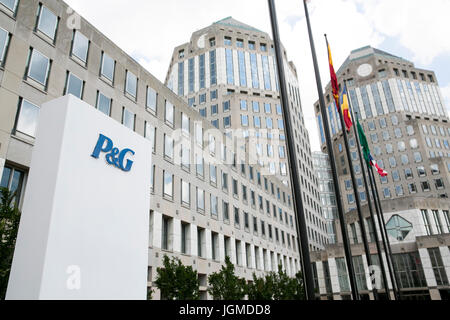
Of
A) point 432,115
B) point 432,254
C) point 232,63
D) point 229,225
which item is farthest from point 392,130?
point 229,225

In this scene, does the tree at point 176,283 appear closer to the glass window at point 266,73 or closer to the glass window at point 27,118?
the glass window at point 27,118

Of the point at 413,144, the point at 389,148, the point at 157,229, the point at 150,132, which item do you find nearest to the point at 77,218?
the point at 157,229

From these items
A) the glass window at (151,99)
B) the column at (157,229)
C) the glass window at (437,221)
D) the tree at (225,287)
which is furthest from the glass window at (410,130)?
the column at (157,229)

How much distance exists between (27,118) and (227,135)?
31.5 meters

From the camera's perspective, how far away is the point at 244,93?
8519 cm

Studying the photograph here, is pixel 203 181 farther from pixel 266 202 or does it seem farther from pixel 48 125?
pixel 48 125

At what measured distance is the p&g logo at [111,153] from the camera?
899 cm

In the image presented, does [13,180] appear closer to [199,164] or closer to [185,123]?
[185,123]

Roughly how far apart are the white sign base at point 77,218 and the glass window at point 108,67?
64.4 ft

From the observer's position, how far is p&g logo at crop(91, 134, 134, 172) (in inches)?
354

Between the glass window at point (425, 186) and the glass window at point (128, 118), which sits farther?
the glass window at point (425, 186)

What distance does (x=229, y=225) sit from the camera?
135 ft

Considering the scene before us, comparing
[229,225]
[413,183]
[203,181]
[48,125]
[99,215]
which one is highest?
[413,183]

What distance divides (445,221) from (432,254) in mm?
7175
